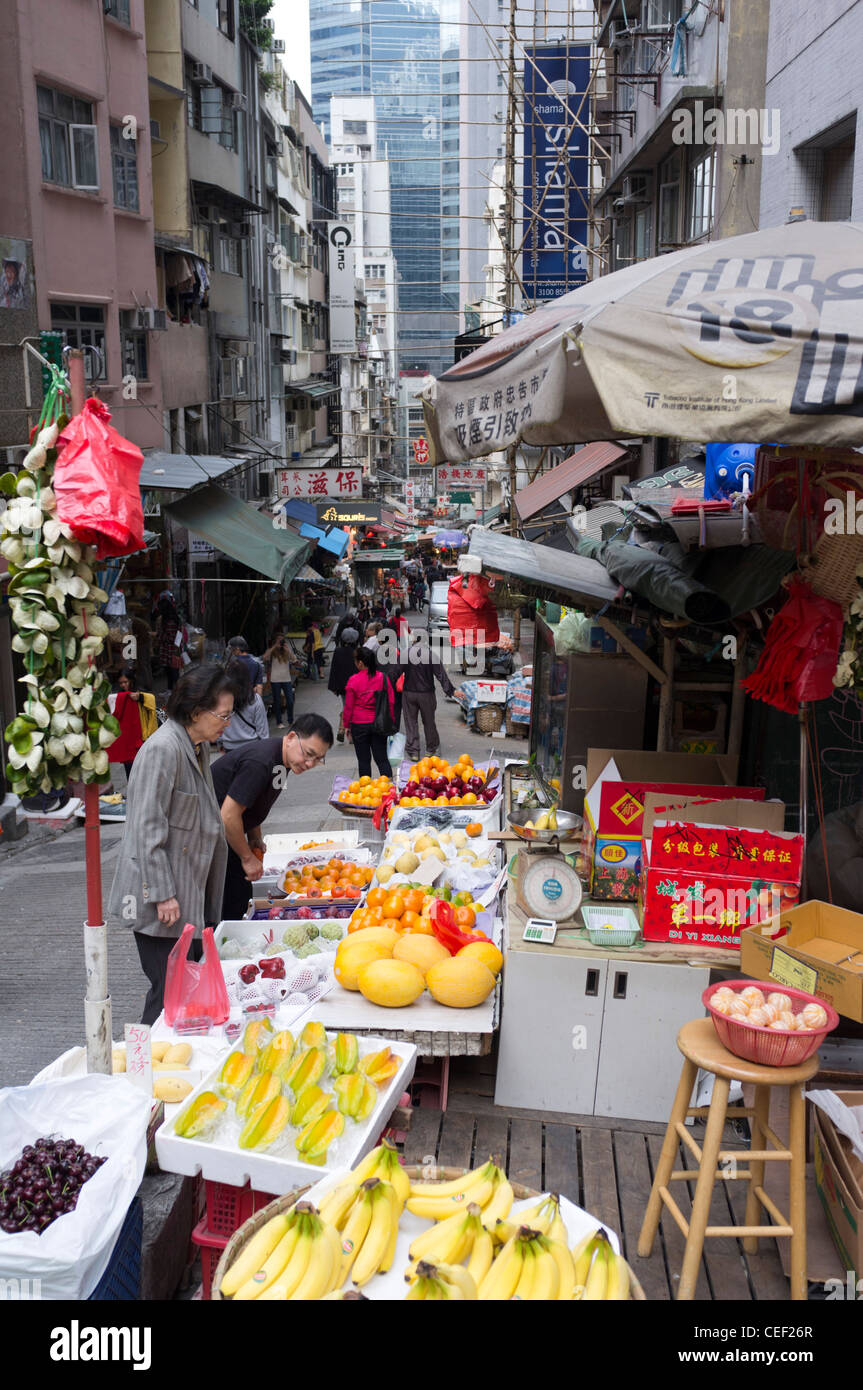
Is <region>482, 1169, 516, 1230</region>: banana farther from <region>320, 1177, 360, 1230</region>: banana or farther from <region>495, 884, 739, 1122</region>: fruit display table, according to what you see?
<region>495, 884, 739, 1122</region>: fruit display table

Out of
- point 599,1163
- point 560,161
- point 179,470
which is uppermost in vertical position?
point 560,161

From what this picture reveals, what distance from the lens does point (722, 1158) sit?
3.66 m

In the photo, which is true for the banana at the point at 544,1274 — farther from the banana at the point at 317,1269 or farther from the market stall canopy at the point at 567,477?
the market stall canopy at the point at 567,477

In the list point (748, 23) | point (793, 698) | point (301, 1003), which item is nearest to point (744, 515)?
point (793, 698)

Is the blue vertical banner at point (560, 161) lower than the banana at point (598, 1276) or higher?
higher

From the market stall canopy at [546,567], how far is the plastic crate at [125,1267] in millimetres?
4089

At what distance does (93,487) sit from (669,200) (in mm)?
16184

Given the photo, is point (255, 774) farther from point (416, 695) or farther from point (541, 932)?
point (416, 695)

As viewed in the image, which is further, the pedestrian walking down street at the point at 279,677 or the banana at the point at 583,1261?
the pedestrian walking down street at the point at 279,677

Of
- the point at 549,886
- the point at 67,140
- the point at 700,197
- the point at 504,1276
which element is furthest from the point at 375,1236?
the point at 67,140

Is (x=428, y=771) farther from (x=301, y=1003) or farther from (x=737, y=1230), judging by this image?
(x=737, y=1230)

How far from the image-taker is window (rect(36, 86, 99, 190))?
15.3 metres

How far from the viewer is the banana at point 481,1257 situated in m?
2.78

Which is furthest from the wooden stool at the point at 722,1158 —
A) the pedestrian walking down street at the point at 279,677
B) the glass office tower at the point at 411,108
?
the glass office tower at the point at 411,108
